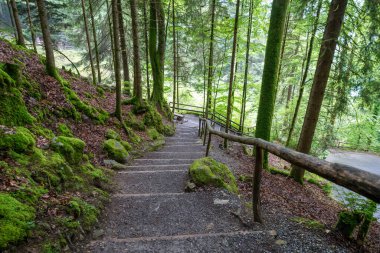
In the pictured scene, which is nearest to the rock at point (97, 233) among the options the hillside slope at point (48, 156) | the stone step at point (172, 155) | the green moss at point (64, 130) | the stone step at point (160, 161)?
the hillside slope at point (48, 156)

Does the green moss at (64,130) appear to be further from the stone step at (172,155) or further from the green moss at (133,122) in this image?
the green moss at (133,122)

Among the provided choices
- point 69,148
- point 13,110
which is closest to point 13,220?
point 69,148

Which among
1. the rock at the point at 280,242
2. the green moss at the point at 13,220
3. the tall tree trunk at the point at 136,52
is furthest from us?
the tall tree trunk at the point at 136,52

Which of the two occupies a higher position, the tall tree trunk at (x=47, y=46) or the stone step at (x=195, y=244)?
the tall tree trunk at (x=47, y=46)

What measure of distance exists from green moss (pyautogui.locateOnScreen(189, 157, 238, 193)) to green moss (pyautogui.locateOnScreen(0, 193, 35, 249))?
2.99 metres

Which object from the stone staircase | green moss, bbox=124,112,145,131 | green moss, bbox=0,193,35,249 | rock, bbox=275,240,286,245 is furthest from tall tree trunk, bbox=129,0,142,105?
rock, bbox=275,240,286,245

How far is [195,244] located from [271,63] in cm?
669

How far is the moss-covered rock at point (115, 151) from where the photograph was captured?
634 cm

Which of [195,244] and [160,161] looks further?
[160,161]

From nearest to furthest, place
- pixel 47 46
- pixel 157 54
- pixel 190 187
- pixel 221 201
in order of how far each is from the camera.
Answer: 1. pixel 221 201
2. pixel 190 187
3. pixel 47 46
4. pixel 157 54

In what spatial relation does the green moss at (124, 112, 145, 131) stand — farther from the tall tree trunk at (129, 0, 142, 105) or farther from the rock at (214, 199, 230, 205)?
the rock at (214, 199, 230, 205)

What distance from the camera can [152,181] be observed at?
525 centimetres

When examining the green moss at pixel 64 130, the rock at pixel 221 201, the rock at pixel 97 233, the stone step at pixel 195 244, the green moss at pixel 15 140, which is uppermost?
the green moss at pixel 15 140

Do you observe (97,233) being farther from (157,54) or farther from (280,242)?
(157,54)
